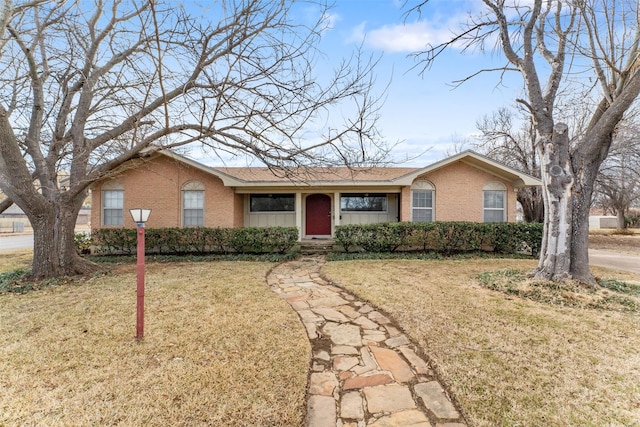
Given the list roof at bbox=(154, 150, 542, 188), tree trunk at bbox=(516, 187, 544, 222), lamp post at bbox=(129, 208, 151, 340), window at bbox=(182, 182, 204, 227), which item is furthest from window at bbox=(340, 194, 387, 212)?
tree trunk at bbox=(516, 187, 544, 222)

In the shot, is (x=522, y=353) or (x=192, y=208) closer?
(x=522, y=353)

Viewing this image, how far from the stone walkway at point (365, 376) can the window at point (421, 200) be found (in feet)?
24.7

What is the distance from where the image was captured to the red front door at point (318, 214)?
13.2 meters

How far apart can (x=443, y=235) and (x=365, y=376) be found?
8466 millimetres

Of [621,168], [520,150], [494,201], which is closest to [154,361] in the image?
[494,201]

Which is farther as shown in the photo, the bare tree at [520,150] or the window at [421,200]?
the bare tree at [520,150]

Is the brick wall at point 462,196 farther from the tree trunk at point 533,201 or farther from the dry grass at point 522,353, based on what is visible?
the tree trunk at point 533,201

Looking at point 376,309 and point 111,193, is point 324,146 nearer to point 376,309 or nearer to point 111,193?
point 376,309

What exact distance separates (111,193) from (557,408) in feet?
45.5

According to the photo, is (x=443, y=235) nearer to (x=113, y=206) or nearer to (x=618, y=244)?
(x=113, y=206)

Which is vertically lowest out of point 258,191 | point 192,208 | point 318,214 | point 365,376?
point 365,376

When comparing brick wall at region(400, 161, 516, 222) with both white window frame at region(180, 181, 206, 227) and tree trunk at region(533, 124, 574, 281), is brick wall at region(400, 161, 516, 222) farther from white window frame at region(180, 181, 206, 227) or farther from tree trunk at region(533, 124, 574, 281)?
white window frame at region(180, 181, 206, 227)

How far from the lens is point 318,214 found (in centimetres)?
1317

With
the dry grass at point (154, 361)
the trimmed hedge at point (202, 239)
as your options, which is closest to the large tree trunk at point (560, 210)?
the dry grass at point (154, 361)
